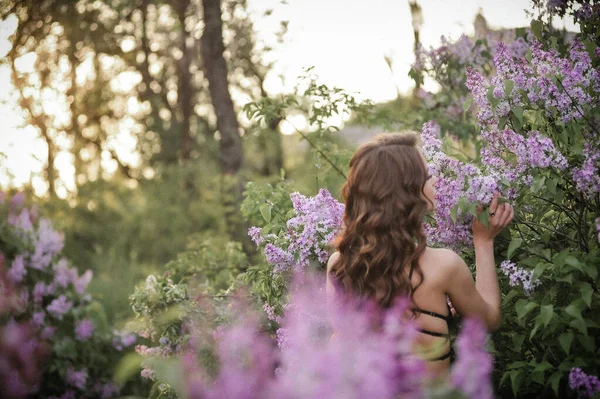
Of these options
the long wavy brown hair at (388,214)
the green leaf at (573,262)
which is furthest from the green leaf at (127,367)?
the green leaf at (573,262)

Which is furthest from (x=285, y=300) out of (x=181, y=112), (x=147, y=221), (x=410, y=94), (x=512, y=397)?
(x=181, y=112)

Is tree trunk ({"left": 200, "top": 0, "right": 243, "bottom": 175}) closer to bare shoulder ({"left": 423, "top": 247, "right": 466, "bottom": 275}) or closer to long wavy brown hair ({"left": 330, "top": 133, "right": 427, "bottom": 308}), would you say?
long wavy brown hair ({"left": 330, "top": 133, "right": 427, "bottom": 308})

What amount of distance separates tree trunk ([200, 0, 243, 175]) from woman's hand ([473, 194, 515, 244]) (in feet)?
19.1

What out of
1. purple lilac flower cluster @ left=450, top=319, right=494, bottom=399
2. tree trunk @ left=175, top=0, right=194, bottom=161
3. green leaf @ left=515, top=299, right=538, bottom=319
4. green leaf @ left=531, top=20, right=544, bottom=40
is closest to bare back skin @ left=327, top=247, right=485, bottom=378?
green leaf @ left=515, top=299, right=538, bottom=319

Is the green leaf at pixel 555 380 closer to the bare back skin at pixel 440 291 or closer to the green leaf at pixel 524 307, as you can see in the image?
the green leaf at pixel 524 307

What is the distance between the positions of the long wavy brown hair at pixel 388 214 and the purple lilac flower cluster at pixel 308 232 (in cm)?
49

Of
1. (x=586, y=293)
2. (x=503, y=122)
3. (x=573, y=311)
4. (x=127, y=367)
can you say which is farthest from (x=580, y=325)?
(x=127, y=367)

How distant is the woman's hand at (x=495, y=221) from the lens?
277 centimetres

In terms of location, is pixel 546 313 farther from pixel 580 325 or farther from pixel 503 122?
pixel 503 122

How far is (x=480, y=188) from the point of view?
2.78 meters

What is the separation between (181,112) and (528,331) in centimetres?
1427

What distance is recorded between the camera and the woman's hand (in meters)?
2.77

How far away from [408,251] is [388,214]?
19 centimetres

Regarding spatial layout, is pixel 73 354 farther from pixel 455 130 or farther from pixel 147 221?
pixel 147 221
